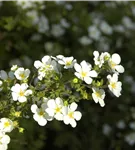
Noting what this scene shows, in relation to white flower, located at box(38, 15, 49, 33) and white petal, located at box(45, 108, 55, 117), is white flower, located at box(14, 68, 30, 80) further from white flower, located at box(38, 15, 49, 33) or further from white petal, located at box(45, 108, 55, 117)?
white flower, located at box(38, 15, 49, 33)

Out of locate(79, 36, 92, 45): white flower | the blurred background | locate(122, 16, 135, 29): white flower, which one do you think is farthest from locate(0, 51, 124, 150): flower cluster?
locate(122, 16, 135, 29): white flower

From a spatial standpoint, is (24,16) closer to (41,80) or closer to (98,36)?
(98,36)

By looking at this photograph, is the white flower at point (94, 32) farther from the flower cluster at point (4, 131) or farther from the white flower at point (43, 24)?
the flower cluster at point (4, 131)

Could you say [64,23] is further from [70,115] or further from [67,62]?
A: [70,115]

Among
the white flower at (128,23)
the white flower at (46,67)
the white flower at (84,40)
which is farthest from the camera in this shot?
the white flower at (128,23)

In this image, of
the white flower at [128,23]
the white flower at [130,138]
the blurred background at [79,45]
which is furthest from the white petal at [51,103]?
the white flower at [128,23]

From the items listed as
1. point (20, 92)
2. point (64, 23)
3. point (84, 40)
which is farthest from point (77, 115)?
point (64, 23)

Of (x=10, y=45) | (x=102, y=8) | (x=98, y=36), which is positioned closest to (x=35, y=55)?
(x=10, y=45)
